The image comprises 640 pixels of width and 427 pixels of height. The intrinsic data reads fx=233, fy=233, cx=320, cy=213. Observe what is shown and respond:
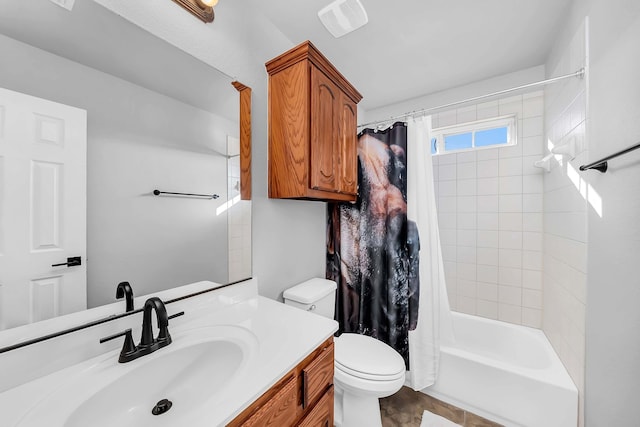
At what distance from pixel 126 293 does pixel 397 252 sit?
59.4 inches

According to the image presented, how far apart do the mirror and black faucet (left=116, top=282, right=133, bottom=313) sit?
20 mm

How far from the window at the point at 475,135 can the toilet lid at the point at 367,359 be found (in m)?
1.86

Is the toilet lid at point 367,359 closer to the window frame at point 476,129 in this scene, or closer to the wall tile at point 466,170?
the wall tile at point 466,170

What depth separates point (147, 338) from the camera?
2.46ft

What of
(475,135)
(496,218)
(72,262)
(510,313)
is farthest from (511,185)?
(72,262)

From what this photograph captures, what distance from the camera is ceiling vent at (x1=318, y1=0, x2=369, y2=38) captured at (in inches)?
48.6

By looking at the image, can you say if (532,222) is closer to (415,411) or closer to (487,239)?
(487,239)

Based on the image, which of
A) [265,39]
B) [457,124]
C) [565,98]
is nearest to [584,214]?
[565,98]

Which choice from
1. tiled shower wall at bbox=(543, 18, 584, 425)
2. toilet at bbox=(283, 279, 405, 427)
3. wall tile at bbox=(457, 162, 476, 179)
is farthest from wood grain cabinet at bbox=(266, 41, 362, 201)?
wall tile at bbox=(457, 162, 476, 179)

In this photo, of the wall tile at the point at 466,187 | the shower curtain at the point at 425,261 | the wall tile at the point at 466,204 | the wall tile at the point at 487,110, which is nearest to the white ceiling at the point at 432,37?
the wall tile at the point at 487,110

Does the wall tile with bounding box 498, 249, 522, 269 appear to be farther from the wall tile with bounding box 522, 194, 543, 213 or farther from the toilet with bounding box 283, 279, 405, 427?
the toilet with bounding box 283, 279, 405, 427

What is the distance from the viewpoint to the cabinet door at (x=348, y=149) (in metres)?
1.54

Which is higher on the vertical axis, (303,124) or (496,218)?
(303,124)

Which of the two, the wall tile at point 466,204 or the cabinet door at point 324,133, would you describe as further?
the wall tile at point 466,204
